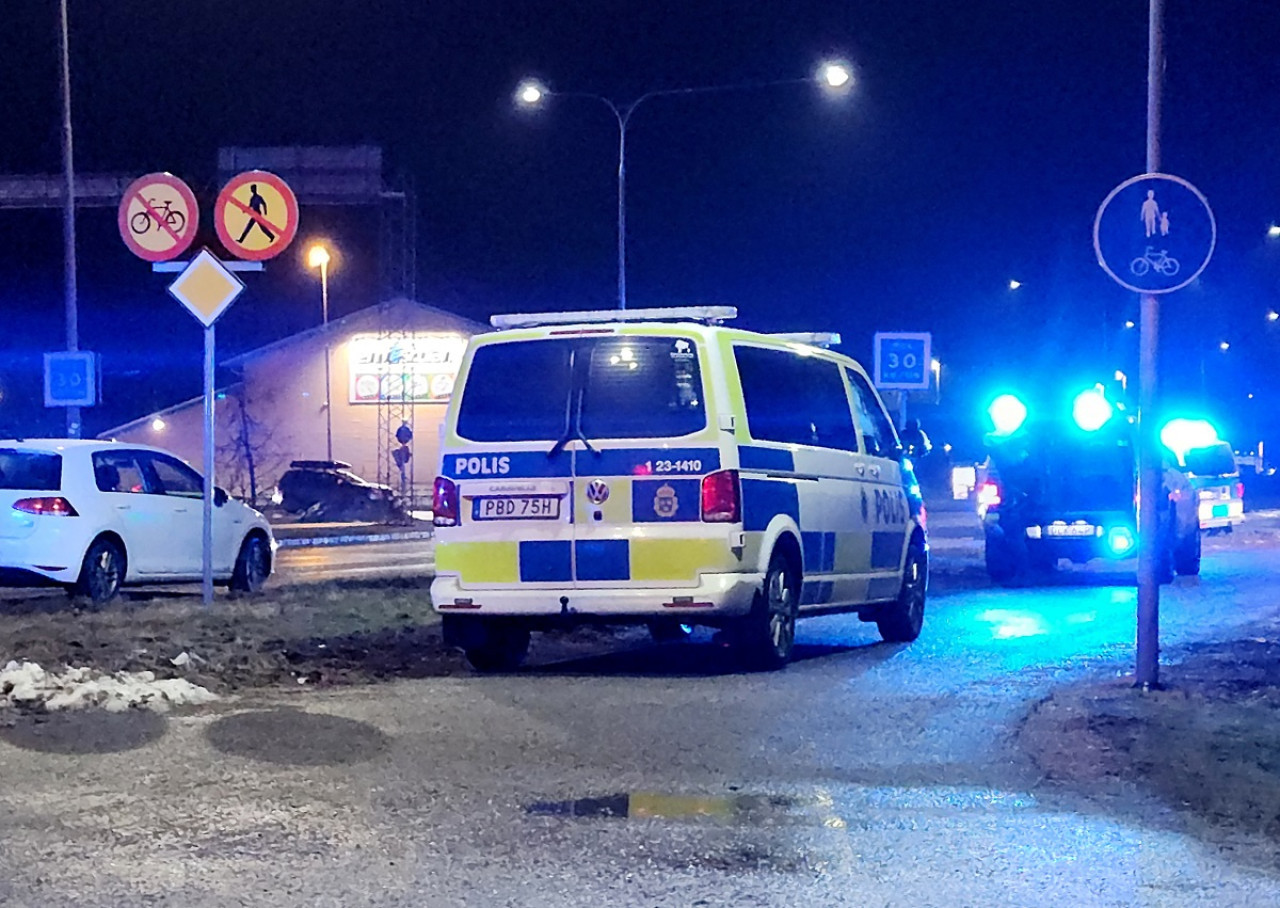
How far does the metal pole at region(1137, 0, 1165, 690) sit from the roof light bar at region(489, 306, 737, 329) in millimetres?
2830

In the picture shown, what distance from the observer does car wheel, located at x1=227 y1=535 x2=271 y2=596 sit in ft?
54.4

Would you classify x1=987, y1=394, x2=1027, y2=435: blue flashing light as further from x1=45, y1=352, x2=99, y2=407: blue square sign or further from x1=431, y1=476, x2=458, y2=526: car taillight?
x1=45, y1=352, x2=99, y2=407: blue square sign

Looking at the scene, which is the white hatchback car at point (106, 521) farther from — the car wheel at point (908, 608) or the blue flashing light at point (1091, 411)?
the blue flashing light at point (1091, 411)

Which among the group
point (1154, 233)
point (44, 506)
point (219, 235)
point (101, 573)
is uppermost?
point (219, 235)

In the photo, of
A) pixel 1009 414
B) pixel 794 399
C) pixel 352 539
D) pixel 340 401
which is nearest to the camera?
pixel 794 399

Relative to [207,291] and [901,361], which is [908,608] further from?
[901,361]

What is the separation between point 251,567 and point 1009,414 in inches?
326

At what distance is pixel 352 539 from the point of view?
102ft

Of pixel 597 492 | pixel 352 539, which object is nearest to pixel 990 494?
pixel 597 492

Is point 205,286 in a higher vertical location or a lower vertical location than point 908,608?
higher

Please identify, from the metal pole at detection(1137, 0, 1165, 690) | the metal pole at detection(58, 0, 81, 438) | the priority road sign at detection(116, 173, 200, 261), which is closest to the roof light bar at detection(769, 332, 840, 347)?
the metal pole at detection(1137, 0, 1165, 690)

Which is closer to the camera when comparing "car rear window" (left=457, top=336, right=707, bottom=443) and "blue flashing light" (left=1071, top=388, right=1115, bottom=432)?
"car rear window" (left=457, top=336, right=707, bottom=443)

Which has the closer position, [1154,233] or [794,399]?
[1154,233]

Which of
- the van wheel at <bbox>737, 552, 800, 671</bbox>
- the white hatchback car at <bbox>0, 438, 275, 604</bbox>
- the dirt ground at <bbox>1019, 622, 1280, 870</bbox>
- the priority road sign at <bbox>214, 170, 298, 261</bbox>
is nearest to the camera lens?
the dirt ground at <bbox>1019, 622, 1280, 870</bbox>
